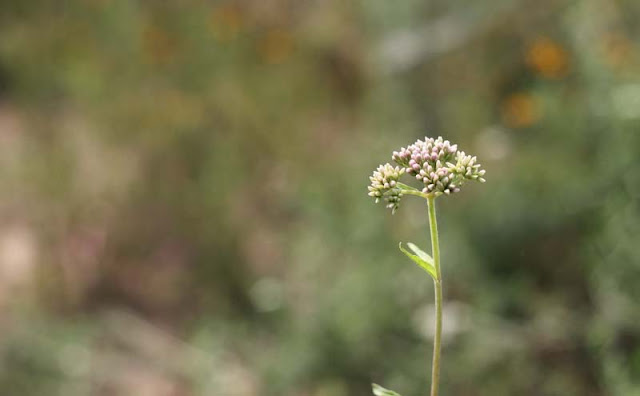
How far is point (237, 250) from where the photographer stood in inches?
142

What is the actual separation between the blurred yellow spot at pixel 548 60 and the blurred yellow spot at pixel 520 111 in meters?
0.13

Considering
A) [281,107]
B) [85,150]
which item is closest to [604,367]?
[281,107]

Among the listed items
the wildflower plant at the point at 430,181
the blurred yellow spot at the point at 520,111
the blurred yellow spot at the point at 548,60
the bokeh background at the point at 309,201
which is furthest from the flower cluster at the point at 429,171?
the blurred yellow spot at the point at 548,60

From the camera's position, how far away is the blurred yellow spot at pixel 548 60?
322 cm

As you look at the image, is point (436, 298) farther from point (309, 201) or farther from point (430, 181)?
point (309, 201)

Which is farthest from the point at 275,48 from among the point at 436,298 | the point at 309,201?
the point at 436,298

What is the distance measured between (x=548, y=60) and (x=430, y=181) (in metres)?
2.57

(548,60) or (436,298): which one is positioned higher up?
(548,60)

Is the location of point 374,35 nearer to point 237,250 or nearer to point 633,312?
point 237,250

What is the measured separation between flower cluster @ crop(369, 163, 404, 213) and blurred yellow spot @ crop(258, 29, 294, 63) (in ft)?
11.2

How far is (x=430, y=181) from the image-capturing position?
862 mm

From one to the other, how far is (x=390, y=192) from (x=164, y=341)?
268cm

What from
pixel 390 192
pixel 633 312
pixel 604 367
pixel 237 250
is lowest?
pixel 390 192

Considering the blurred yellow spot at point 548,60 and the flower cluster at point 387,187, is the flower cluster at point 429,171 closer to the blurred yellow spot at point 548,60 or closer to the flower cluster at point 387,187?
the flower cluster at point 387,187
